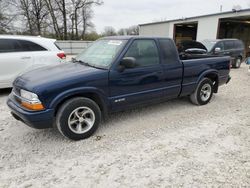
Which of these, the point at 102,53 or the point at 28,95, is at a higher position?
the point at 102,53

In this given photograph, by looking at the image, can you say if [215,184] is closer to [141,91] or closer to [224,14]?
[141,91]

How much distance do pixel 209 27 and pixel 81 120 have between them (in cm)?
1641

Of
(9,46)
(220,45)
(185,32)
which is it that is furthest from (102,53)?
(185,32)

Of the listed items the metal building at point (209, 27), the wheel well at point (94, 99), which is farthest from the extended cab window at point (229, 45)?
the wheel well at point (94, 99)

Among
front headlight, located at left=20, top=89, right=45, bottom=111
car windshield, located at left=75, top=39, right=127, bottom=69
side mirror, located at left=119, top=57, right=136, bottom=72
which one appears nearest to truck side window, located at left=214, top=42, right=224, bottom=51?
car windshield, located at left=75, top=39, right=127, bottom=69

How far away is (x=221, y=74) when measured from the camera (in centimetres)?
558

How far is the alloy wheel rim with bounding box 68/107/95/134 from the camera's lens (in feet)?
11.4

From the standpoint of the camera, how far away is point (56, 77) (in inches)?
133

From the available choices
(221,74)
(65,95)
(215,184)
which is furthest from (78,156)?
(221,74)

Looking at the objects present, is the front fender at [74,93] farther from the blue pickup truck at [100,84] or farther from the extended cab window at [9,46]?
the extended cab window at [9,46]

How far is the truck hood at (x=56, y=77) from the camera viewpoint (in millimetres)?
3209

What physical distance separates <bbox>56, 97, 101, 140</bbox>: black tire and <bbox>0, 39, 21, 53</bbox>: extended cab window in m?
3.83

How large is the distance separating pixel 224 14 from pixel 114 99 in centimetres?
1524

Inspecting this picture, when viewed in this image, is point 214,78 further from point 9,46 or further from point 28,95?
point 9,46
